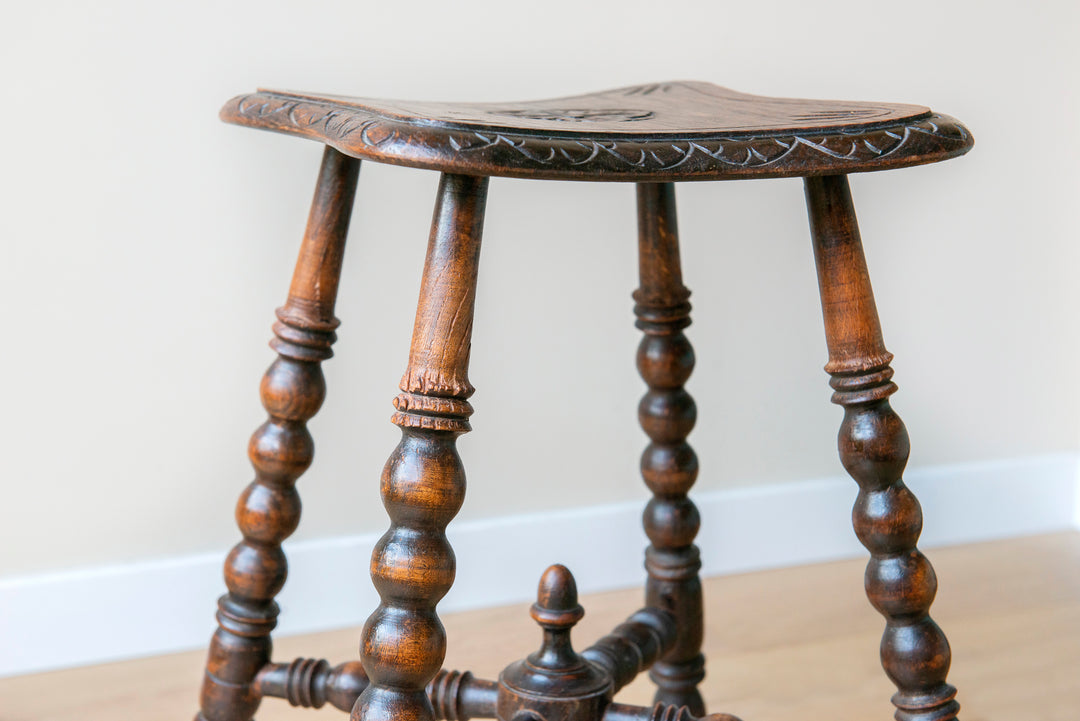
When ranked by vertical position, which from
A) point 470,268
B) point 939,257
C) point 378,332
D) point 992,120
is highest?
point 992,120

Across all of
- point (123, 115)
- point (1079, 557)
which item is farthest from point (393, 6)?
point (1079, 557)

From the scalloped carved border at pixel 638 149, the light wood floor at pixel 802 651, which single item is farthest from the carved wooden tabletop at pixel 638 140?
the light wood floor at pixel 802 651

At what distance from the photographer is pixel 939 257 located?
1.49 m

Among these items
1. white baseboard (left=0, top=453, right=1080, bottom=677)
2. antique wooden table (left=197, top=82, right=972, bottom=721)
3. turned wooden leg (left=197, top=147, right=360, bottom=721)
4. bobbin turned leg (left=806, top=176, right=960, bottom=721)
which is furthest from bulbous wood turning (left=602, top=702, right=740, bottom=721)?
white baseboard (left=0, top=453, right=1080, bottom=677)

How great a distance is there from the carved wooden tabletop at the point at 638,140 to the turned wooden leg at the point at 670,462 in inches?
8.8

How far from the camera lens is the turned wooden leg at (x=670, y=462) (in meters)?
0.98

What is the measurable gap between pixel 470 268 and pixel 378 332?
2.15 ft

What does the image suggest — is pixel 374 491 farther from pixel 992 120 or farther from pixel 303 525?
pixel 992 120

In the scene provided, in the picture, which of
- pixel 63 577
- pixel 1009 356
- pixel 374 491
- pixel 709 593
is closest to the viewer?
pixel 63 577

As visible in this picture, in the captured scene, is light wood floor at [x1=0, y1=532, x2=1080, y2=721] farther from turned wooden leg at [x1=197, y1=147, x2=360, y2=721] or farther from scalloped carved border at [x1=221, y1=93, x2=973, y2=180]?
scalloped carved border at [x1=221, y1=93, x2=973, y2=180]

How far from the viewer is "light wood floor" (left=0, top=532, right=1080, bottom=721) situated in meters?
1.13

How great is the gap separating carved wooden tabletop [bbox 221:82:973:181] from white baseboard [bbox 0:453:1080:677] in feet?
2.21

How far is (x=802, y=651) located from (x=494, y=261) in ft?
1.85

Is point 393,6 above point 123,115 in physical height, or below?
above
